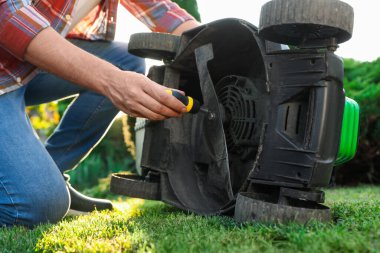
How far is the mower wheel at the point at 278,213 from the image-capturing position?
4.31 feet

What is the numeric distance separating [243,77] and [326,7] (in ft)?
1.85

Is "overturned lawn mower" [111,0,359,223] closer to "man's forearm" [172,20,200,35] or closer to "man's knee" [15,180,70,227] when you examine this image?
"man's knee" [15,180,70,227]

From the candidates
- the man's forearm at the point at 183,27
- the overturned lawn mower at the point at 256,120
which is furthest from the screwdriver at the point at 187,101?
the man's forearm at the point at 183,27

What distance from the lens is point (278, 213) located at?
1.32 metres

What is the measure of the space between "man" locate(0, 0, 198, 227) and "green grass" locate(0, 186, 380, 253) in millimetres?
250

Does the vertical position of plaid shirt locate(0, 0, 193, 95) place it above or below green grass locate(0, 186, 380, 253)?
above

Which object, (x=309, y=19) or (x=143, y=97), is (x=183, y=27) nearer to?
(x=143, y=97)

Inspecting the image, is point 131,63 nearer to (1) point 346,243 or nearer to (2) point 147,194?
(2) point 147,194

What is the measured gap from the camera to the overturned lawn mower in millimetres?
1342

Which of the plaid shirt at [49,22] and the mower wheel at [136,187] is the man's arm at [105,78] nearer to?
the plaid shirt at [49,22]

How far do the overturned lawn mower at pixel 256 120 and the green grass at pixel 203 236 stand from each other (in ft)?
0.31

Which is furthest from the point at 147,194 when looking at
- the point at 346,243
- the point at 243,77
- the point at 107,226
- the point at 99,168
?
the point at 99,168

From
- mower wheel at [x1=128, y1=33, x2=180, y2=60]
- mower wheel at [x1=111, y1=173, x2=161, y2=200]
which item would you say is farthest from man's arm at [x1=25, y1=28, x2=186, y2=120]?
mower wheel at [x1=111, y1=173, x2=161, y2=200]

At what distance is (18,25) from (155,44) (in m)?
0.56
